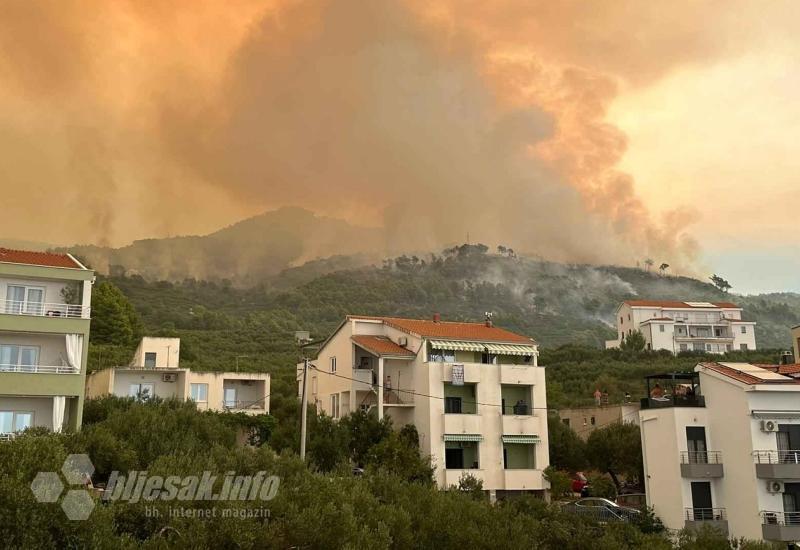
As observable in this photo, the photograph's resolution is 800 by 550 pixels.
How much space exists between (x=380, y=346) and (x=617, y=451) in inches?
743

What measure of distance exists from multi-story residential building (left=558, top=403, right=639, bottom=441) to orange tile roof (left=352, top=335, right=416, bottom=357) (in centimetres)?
2012

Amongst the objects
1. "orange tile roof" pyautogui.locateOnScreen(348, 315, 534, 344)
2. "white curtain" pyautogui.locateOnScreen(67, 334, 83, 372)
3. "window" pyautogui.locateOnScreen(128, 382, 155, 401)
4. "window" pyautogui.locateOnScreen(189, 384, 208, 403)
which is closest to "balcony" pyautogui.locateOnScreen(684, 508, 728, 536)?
"orange tile roof" pyautogui.locateOnScreen(348, 315, 534, 344)

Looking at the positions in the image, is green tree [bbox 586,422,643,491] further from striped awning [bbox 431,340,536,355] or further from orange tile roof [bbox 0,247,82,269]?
orange tile roof [bbox 0,247,82,269]

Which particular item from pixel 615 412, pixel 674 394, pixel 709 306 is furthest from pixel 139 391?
pixel 709 306

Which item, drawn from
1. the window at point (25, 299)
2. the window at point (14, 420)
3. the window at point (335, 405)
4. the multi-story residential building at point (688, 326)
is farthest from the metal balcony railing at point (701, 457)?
the multi-story residential building at point (688, 326)

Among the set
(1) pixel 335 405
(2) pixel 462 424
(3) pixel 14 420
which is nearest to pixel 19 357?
(3) pixel 14 420

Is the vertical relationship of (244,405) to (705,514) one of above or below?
above

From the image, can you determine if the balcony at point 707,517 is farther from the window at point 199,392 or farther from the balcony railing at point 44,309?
the balcony railing at point 44,309

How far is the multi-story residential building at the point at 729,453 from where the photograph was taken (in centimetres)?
4112

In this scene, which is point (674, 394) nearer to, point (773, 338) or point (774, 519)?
point (774, 519)

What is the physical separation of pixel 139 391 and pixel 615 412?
3933cm

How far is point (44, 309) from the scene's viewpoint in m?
40.3

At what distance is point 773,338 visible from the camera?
640ft

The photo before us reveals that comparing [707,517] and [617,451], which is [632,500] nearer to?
[617,451]
